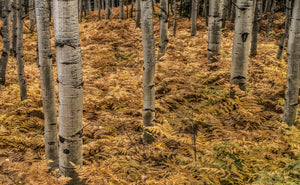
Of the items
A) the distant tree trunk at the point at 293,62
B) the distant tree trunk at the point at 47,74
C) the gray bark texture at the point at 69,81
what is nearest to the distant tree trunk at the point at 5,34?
the distant tree trunk at the point at 47,74

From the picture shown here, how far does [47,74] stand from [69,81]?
5.98 ft

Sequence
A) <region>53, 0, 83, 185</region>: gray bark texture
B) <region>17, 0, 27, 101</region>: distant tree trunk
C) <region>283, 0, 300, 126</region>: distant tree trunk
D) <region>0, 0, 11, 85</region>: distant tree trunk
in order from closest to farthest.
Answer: <region>53, 0, 83, 185</region>: gray bark texture → <region>283, 0, 300, 126</region>: distant tree trunk → <region>17, 0, 27, 101</region>: distant tree trunk → <region>0, 0, 11, 85</region>: distant tree trunk

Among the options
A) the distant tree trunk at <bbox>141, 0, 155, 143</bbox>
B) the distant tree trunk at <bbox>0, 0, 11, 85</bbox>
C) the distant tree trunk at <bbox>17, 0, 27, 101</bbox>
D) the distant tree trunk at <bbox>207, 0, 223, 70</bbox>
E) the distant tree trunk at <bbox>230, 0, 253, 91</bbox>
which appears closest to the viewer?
the distant tree trunk at <bbox>141, 0, 155, 143</bbox>

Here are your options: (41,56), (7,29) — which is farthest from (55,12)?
(7,29)

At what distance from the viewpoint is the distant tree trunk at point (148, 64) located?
3652 millimetres

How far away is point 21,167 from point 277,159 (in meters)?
3.69

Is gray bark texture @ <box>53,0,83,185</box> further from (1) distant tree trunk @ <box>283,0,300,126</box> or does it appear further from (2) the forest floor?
(1) distant tree trunk @ <box>283,0,300,126</box>

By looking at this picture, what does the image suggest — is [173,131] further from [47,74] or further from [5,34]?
[5,34]

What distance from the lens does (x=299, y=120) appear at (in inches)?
173

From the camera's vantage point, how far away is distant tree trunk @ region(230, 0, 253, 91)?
171 inches

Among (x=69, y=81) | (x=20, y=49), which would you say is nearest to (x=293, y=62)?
(x=69, y=81)

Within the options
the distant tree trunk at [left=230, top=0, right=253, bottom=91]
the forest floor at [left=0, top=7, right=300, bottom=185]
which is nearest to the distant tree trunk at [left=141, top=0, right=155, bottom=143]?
the forest floor at [left=0, top=7, right=300, bottom=185]

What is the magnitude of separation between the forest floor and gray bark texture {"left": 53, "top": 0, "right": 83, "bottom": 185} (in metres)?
0.22

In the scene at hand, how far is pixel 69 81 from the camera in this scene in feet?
7.36
